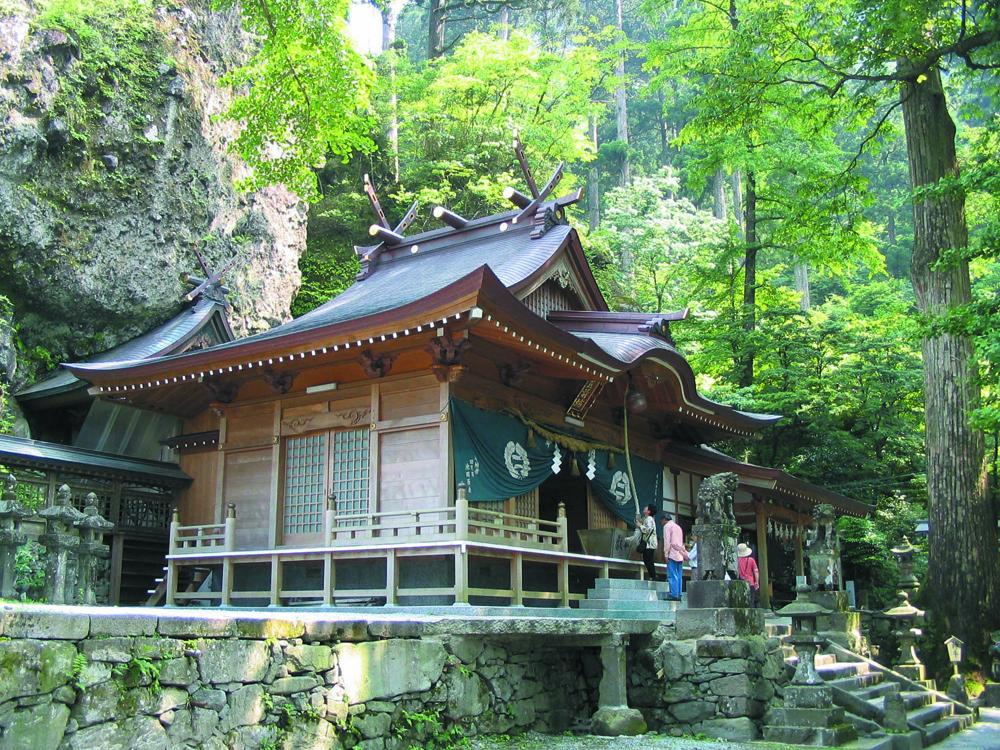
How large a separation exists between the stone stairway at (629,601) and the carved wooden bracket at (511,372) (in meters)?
3.37

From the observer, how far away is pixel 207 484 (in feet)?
55.1

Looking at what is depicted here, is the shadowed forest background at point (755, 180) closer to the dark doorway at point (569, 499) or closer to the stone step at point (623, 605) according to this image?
the stone step at point (623, 605)

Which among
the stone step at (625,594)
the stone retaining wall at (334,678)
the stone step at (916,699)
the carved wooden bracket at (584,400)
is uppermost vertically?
the carved wooden bracket at (584,400)

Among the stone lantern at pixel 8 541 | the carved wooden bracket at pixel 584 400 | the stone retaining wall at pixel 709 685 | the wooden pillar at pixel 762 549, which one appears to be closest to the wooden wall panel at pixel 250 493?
the stone lantern at pixel 8 541

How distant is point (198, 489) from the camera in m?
16.9

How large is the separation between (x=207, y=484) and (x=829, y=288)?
3699cm

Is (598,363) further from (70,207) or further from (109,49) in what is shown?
(109,49)

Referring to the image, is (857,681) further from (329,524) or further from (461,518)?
(329,524)

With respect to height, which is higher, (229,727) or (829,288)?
(829,288)

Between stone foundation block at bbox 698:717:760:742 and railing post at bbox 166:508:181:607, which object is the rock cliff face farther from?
stone foundation block at bbox 698:717:760:742

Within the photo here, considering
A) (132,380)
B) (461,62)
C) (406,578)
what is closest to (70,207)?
(132,380)

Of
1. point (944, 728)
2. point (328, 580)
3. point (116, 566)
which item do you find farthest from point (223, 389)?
point (944, 728)

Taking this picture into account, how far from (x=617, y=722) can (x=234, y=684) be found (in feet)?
18.6

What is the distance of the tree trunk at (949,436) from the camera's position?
15.4 meters
